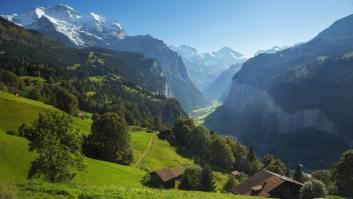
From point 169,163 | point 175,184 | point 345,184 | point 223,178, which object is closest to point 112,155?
point 175,184

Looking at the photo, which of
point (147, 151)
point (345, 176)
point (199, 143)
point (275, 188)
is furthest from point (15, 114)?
point (345, 176)

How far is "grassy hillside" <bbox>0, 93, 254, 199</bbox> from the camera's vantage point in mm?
29719

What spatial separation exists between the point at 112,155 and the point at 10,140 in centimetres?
3027

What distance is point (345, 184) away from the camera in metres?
91.6

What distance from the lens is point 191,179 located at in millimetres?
85375

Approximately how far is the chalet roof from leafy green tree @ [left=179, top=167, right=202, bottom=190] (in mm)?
2744

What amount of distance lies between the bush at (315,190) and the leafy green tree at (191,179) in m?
28.0

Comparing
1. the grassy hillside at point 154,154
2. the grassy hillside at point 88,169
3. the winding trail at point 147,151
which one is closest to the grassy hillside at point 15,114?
the grassy hillside at point 88,169

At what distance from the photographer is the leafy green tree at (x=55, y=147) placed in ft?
146

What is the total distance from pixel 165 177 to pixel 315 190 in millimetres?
35250

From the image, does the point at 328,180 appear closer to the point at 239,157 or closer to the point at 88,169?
the point at 239,157

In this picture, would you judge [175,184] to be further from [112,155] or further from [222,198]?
[222,198]

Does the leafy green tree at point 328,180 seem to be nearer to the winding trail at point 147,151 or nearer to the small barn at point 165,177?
the small barn at point 165,177

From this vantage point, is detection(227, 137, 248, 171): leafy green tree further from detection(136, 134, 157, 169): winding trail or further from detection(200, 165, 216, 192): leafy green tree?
detection(200, 165, 216, 192): leafy green tree
